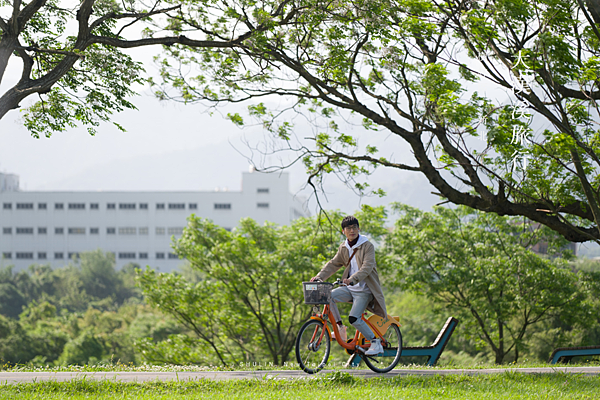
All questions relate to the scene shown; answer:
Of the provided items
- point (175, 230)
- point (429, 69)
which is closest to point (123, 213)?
point (175, 230)

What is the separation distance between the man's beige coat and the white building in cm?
8534

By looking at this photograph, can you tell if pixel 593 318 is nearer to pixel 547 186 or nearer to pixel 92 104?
pixel 547 186

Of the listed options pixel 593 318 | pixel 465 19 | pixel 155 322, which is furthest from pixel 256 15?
pixel 155 322

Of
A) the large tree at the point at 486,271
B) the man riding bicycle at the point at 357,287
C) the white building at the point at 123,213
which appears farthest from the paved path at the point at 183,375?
the white building at the point at 123,213

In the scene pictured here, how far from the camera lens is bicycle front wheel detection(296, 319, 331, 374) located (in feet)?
22.6

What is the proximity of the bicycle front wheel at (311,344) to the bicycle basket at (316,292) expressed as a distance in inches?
15.1

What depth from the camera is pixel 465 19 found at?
9.38m

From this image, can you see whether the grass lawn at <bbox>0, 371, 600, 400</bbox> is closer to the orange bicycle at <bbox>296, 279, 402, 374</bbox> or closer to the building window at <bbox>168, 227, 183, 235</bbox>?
the orange bicycle at <bbox>296, 279, 402, 374</bbox>

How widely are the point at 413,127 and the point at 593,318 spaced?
10.5 m

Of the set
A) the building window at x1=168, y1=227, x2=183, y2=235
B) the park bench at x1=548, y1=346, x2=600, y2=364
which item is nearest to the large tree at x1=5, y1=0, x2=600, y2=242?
the park bench at x1=548, y1=346, x2=600, y2=364

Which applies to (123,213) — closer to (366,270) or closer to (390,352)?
(390,352)

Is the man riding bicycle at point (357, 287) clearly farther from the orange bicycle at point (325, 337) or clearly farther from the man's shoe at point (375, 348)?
the orange bicycle at point (325, 337)

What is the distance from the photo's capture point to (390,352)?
24.8ft

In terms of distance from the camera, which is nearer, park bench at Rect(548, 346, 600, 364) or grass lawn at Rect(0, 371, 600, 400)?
grass lawn at Rect(0, 371, 600, 400)
